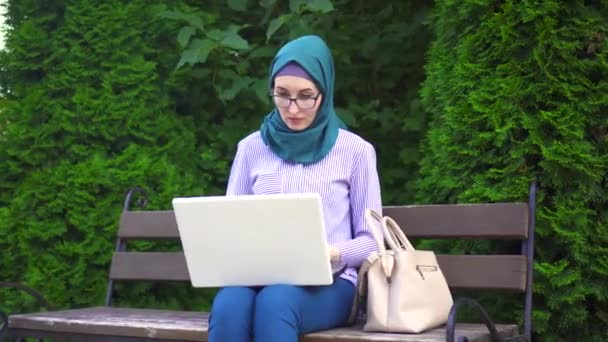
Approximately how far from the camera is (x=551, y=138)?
11.9ft

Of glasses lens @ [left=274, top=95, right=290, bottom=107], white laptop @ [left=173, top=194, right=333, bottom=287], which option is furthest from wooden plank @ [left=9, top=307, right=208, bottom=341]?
glasses lens @ [left=274, top=95, right=290, bottom=107]

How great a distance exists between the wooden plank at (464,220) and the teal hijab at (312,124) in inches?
19.3

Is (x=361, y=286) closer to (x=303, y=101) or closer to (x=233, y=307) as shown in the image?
(x=233, y=307)

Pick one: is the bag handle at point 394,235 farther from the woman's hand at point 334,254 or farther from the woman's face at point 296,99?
the woman's face at point 296,99

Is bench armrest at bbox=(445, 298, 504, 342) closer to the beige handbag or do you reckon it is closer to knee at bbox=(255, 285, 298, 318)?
the beige handbag

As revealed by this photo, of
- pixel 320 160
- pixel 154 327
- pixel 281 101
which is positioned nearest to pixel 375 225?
pixel 320 160

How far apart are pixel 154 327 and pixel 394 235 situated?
92 cm

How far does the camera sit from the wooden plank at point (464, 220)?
3.59 meters

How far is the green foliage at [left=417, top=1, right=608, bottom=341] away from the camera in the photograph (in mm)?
3549

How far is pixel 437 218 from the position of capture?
3820 millimetres

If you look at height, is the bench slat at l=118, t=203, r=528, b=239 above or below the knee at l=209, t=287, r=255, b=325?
above

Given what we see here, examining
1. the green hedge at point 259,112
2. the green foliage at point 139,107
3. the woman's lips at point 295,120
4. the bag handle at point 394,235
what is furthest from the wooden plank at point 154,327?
the woman's lips at point 295,120

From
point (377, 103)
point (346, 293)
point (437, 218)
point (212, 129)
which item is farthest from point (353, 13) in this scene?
point (346, 293)

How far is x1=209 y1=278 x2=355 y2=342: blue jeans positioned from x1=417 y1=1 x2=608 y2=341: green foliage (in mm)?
880
